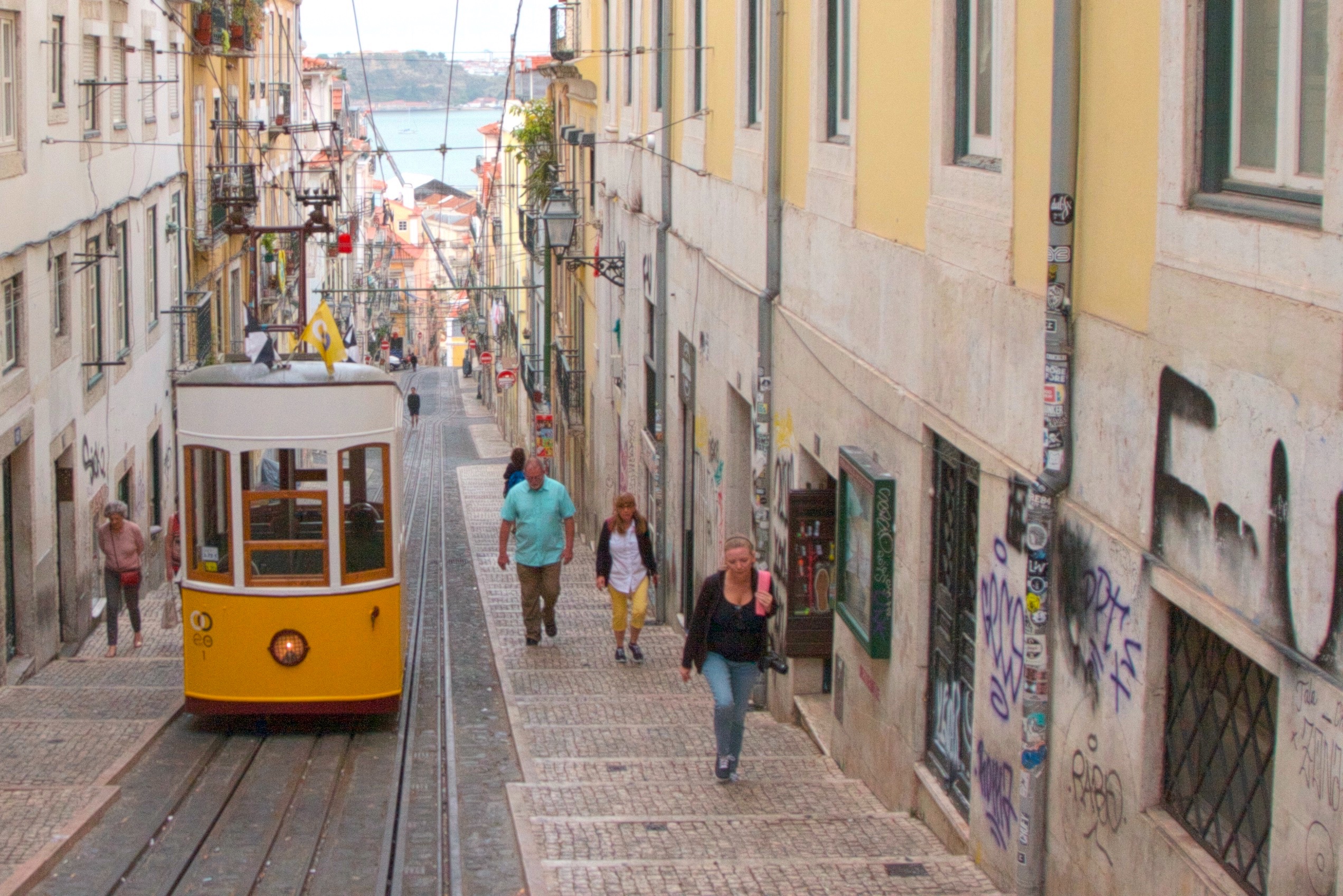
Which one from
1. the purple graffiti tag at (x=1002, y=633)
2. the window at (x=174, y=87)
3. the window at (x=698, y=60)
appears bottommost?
the purple graffiti tag at (x=1002, y=633)

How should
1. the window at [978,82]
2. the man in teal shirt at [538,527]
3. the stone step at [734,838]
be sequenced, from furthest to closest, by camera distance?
1. the man in teal shirt at [538,527]
2. the stone step at [734,838]
3. the window at [978,82]

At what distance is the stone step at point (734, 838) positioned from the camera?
23.7 feet

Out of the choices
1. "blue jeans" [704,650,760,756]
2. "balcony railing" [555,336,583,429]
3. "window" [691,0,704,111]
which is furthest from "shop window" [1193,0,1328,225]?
"balcony railing" [555,336,583,429]

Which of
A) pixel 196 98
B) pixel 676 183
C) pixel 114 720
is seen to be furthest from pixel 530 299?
pixel 114 720

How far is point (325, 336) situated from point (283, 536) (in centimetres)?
128

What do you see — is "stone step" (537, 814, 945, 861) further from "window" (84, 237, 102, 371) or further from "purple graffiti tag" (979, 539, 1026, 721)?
"window" (84, 237, 102, 371)

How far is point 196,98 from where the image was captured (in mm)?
27719

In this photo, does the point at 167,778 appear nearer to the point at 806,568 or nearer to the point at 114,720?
the point at 114,720

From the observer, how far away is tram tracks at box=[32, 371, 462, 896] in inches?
296

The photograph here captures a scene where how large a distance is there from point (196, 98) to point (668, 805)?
2228 centimetres

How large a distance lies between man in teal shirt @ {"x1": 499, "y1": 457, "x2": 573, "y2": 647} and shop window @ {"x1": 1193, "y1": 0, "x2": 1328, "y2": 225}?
8.22m

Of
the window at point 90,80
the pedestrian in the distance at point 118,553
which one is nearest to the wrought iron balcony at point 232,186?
the window at point 90,80

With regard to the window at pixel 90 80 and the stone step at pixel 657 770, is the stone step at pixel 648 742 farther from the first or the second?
the window at pixel 90 80

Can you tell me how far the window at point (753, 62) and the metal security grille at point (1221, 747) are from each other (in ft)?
26.1
